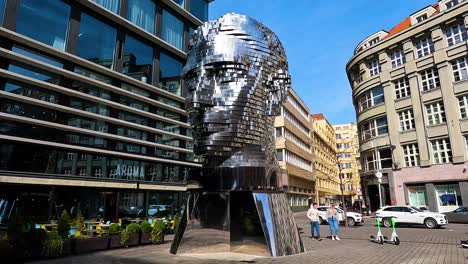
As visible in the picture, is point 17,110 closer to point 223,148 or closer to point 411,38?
A: point 223,148

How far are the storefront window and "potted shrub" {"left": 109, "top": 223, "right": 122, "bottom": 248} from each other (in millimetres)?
31022

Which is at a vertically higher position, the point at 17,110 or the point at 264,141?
the point at 17,110

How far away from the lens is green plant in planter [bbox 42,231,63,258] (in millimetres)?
11328

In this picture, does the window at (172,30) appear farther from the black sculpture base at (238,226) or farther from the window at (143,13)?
the black sculpture base at (238,226)

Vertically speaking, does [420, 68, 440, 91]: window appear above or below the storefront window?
above

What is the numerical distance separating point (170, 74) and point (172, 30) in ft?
14.5

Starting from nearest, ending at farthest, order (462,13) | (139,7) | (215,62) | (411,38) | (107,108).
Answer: (215,62)
(107,108)
(139,7)
(462,13)
(411,38)

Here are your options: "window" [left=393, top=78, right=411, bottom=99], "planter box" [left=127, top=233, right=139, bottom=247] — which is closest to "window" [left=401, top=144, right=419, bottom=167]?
"window" [left=393, top=78, right=411, bottom=99]

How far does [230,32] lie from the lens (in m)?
11.8

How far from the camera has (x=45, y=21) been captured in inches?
868

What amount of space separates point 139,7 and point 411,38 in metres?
28.3

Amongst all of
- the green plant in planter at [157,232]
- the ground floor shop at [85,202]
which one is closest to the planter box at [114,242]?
the green plant in planter at [157,232]

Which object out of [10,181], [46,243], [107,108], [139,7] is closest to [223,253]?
[46,243]

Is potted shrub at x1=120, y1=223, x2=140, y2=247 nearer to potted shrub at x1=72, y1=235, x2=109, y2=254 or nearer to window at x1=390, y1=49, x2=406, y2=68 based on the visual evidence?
potted shrub at x1=72, y1=235, x2=109, y2=254
